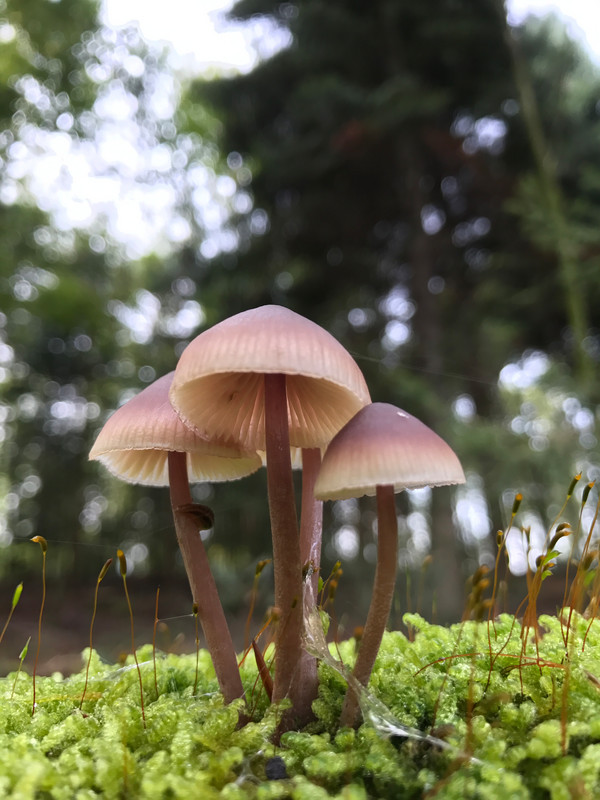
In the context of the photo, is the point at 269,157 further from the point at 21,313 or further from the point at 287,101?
the point at 21,313

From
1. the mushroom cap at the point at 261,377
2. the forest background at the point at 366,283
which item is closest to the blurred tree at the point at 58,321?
the forest background at the point at 366,283

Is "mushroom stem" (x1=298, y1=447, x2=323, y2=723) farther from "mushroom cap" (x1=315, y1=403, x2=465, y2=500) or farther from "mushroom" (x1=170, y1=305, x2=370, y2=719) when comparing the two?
"mushroom cap" (x1=315, y1=403, x2=465, y2=500)

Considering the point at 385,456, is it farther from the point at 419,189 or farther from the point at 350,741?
the point at 419,189

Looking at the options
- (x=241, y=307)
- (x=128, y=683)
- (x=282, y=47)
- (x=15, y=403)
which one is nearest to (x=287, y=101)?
(x=282, y=47)

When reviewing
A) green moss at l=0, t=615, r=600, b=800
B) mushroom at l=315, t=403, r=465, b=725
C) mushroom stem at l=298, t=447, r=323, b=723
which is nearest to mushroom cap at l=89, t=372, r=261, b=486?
mushroom stem at l=298, t=447, r=323, b=723

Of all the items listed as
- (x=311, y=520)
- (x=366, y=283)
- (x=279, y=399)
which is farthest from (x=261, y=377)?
(x=366, y=283)

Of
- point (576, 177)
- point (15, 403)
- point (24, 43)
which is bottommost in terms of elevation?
point (15, 403)
